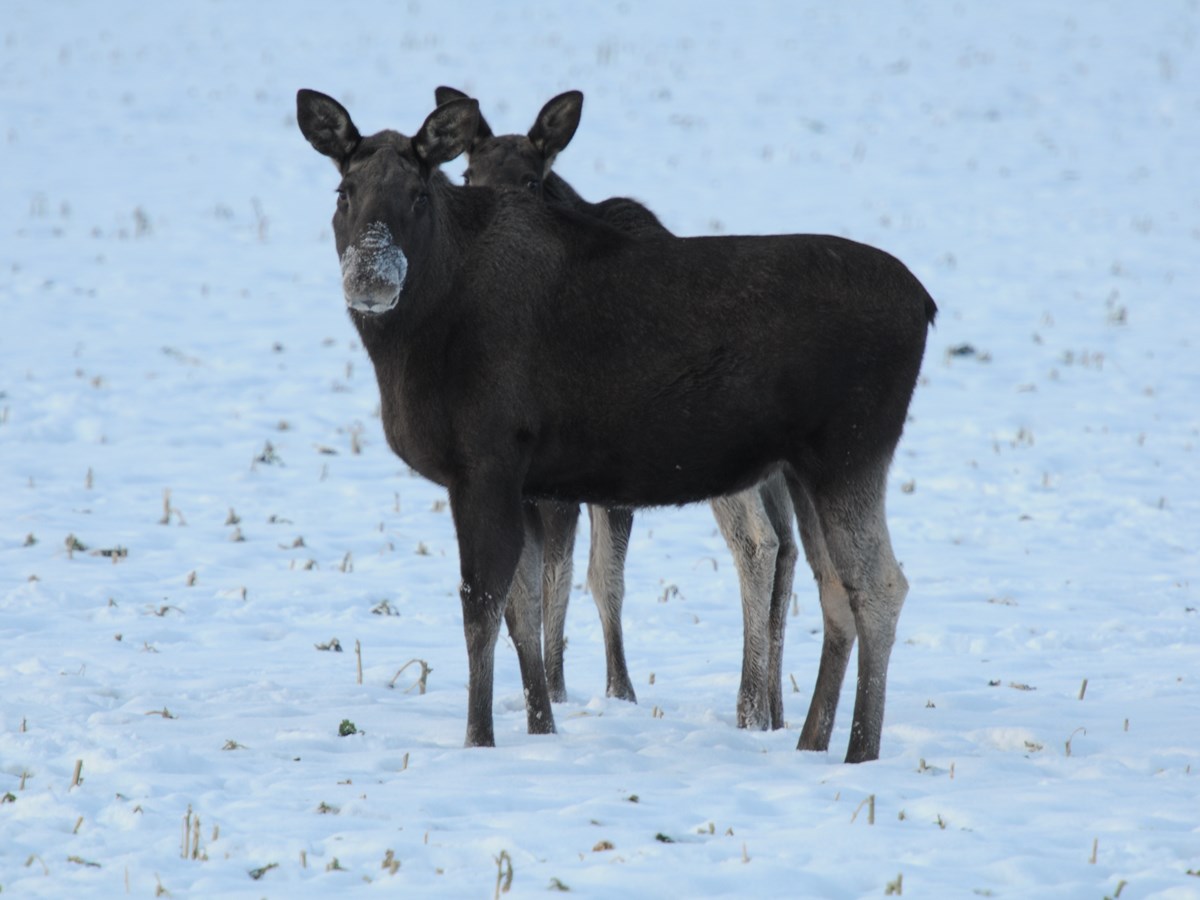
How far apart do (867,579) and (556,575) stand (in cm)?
216

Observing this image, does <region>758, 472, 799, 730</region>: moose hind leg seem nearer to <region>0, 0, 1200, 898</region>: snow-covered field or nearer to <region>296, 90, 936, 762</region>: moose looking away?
<region>0, 0, 1200, 898</region>: snow-covered field

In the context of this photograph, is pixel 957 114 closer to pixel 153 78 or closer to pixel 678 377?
pixel 153 78

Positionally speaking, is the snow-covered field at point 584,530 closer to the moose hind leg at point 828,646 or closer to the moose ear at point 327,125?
the moose hind leg at point 828,646

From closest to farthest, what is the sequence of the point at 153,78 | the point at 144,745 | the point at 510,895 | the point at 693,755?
the point at 510,895
the point at 144,745
the point at 693,755
the point at 153,78

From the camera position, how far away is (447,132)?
23.1 ft

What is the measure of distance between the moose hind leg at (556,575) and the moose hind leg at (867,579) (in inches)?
77.9

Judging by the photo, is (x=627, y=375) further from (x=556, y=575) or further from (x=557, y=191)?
(x=557, y=191)

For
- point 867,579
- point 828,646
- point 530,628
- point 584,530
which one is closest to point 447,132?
point 530,628

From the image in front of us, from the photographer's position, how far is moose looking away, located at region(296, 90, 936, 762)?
680 centimetres

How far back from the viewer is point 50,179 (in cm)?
2253

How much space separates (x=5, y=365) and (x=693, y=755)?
35.1ft

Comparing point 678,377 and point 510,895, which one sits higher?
point 678,377

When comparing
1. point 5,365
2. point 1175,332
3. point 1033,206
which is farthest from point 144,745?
point 1033,206

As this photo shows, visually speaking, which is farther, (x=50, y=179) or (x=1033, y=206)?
(x=1033, y=206)
